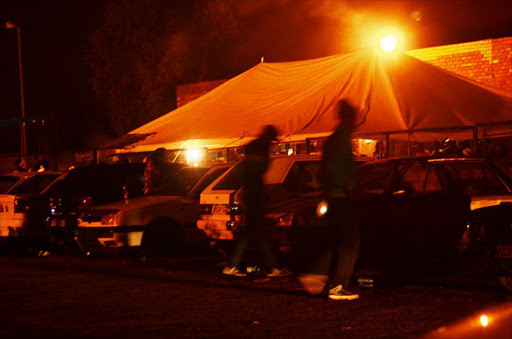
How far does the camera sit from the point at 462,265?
1108cm

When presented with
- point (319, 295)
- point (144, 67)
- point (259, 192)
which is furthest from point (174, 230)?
point (144, 67)

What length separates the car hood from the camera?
488 inches

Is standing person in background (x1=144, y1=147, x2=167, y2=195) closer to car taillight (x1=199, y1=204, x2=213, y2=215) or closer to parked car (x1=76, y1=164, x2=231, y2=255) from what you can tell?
parked car (x1=76, y1=164, x2=231, y2=255)

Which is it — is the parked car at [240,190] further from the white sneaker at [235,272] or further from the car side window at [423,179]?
the car side window at [423,179]

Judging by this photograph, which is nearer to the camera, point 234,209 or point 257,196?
point 257,196

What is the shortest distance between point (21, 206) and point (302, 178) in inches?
229

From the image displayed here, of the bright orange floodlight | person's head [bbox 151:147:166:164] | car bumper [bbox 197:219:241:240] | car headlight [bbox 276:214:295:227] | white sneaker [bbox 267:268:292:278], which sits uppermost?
the bright orange floodlight

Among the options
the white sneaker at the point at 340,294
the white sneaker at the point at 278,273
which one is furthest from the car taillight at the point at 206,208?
the white sneaker at the point at 340,294

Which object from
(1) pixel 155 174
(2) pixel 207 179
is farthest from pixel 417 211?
(1) pixel 155 174

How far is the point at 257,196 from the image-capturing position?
1018 cm

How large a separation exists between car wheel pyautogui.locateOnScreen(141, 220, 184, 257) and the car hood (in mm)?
340

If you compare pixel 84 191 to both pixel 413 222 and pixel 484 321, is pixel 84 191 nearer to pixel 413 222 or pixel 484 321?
pixel 413 222

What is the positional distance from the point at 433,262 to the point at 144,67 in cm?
3043

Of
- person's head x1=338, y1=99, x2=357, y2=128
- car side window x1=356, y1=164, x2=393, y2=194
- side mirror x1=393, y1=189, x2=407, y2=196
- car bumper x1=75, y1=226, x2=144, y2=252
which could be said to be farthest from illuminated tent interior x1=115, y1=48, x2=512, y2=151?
person's head x1=338, y1=99, x2=357, y2=128
